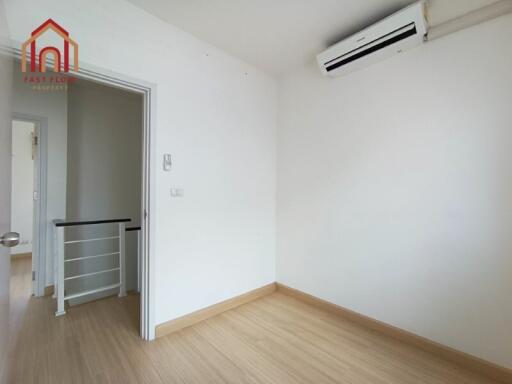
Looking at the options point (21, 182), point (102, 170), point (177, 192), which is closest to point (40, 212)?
point (102, 170)

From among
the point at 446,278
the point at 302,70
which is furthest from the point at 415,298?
the point at 302,70

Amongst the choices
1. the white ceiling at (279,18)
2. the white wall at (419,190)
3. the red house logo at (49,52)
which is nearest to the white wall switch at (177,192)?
the red house logo at (49,52)

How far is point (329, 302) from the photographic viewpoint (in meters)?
2.40

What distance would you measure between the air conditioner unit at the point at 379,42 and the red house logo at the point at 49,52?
6.23ft

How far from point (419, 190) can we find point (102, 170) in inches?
136

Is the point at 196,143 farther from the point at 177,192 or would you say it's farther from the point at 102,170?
the point at 102,170

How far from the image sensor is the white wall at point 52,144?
2.65 metres

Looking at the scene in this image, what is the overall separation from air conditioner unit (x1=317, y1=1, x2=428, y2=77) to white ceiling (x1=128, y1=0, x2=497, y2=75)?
5.6 inches

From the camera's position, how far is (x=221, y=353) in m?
1.76

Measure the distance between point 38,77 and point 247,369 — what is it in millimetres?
3542

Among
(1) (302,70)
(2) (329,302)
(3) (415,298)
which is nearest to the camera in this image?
(3) (415,298)

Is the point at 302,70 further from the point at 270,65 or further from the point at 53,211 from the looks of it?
the point at 53,211

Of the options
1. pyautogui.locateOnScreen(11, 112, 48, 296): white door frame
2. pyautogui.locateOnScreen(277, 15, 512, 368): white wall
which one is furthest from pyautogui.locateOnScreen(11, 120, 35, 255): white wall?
pyautogui.locateOnScreen(277, 15, 512, 368): white wall

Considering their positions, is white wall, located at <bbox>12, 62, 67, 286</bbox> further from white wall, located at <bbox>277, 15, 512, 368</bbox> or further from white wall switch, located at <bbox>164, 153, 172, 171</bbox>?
white wall, located at <bbox>277, 15, 512, 368</bbox>
